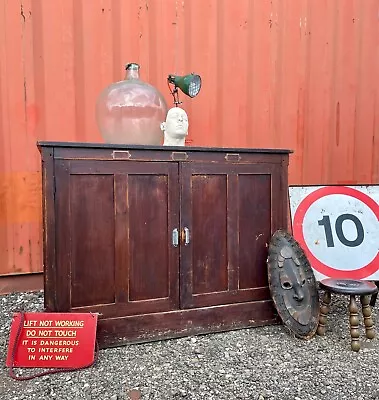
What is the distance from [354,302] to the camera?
188cm

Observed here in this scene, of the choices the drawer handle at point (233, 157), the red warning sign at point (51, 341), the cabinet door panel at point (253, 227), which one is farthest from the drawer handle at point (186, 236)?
the red warning sign at point (51, 341)

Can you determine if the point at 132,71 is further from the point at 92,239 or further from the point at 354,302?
the point at 354,302

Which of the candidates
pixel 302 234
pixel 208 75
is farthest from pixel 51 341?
pixel 208 75

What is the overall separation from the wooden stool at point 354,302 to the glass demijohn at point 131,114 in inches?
45.5

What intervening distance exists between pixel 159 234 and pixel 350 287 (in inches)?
37.8

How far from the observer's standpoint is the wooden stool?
1.85 meters

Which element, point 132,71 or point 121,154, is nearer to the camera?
point 121,154

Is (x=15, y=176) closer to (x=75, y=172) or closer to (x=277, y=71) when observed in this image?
(x=75, y=172)

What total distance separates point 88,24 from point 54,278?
1710 mm

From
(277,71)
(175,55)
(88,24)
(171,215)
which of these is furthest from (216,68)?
(171,215)

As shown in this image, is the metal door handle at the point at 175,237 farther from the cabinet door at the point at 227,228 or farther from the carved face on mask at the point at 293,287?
the carved face on mask at the point at 293,287

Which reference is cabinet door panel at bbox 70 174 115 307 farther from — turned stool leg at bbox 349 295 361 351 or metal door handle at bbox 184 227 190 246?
turned stool leg at bbox 349 295 361 351

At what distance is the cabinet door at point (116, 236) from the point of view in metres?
1.75

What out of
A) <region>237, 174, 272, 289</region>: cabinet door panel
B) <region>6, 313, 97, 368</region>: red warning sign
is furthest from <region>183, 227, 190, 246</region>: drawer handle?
<region>6, 313, 97, 368</region>: red warning sign
